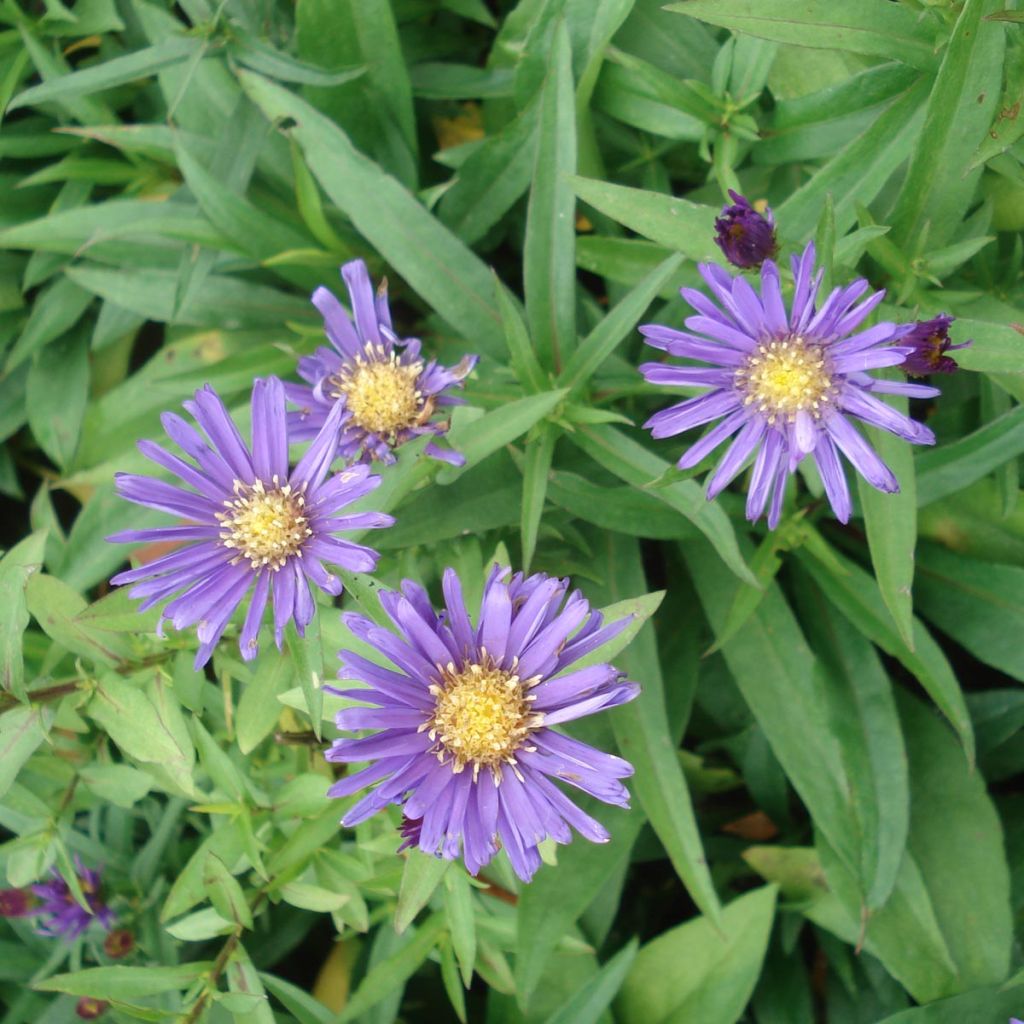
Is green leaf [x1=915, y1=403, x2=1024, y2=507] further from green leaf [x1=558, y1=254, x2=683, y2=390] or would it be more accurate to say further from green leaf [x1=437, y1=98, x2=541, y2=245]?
green leaf [x1=437, y1=98, x2=541, y2=245]

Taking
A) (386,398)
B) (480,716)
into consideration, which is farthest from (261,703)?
(386,398)

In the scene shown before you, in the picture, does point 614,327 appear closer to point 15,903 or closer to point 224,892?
point 224,892

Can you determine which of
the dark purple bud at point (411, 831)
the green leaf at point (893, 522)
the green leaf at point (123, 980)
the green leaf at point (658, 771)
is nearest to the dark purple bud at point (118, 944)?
the green leaf at point (123, 980)

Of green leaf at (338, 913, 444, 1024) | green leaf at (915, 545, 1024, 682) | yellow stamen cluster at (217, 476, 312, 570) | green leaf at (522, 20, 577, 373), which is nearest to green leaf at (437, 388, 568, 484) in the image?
yellow stamen cluster at (217, 476, 312, 570)

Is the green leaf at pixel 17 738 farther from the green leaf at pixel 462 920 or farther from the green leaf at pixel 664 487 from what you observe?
the green leaf at pixel 664 487

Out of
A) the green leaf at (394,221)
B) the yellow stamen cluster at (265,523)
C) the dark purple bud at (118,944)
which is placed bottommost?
the dark purple bud at (118,944)

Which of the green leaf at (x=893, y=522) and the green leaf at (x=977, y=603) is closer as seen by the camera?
the green leaf at (x=893, y=522)
